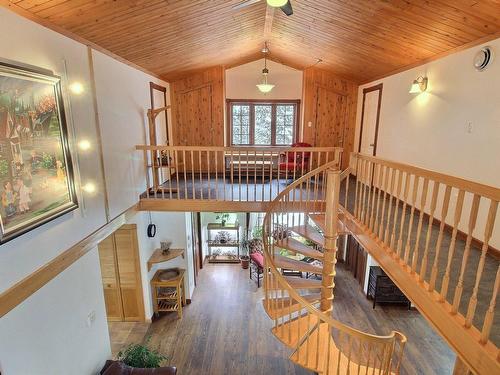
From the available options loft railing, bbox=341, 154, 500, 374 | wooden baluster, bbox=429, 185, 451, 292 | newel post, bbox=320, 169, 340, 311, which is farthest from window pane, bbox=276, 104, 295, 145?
wooden baluster, bbox=429, 185, 451, 292

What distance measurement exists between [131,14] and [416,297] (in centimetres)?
405

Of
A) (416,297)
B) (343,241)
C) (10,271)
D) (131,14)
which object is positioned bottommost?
(343,241)

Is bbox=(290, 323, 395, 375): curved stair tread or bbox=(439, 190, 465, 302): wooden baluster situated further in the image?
bbox=(290, 323, 395, 375): curved stair tread

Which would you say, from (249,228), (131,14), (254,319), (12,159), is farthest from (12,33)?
(249,228)

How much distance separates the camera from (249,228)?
32.2 ft

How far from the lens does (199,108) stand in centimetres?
738

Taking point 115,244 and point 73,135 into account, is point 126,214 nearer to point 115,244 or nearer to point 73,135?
point 115,244

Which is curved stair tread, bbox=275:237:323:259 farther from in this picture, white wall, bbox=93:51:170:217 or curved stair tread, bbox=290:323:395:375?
white wall, bbox=93:51:170:217

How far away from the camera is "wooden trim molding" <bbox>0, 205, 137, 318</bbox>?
2.44m

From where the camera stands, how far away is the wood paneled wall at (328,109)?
7.31 meters

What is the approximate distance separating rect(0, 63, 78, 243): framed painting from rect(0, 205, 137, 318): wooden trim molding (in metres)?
0.45

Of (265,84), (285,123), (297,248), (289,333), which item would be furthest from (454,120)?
(285,123)

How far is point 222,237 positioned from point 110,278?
418cm

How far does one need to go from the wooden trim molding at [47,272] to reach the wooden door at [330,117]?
17.5 feet
